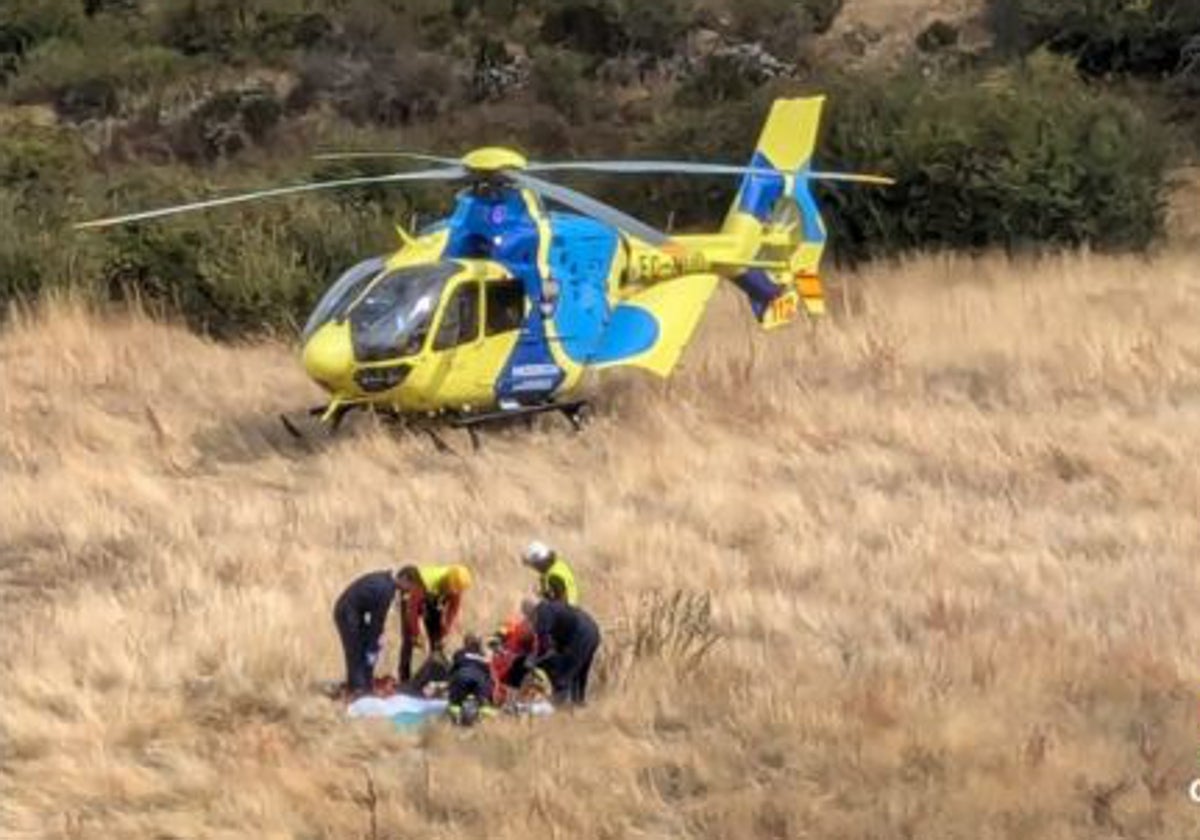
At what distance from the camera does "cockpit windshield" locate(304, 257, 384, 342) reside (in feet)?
45.9

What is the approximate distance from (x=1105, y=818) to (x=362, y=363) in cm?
798

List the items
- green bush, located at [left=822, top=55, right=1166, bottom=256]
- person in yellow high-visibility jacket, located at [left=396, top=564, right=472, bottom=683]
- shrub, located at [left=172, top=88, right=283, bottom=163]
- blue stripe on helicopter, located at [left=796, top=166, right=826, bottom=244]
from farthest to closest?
shrub, located at [left=172, top=88, right=283, bottom=163] → green bush, located at [left=822, top=55, right=1166, bottom=256] → blue stripe on helicopter, located at [left=796, top=166, right=826, bottom=244] → person in yellow high-visibility jacket, located at [left=396, top=564, right=472, bottom=683]

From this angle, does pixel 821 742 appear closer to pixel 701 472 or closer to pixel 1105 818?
pixel 1105 818

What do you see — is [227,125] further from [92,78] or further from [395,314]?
[395,314]

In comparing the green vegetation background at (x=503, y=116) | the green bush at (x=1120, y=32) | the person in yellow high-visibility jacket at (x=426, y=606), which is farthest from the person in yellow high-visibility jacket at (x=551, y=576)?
the green bush at (x=1120, y=32)

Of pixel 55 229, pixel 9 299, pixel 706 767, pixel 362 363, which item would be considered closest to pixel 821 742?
pixel 706 767

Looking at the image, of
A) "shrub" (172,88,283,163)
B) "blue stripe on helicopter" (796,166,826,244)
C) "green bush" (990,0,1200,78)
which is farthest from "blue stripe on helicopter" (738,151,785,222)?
"shrub" (172,88,283,163)

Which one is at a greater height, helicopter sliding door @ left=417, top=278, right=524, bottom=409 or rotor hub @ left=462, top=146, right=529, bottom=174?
rotor hub @ left=462, top=146, right=529, bottom=174

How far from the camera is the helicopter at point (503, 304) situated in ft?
45.8

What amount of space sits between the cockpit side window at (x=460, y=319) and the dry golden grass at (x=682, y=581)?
84 cm

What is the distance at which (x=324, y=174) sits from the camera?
27.7m

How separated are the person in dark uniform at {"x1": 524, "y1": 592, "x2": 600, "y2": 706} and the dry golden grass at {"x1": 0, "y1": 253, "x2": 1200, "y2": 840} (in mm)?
203

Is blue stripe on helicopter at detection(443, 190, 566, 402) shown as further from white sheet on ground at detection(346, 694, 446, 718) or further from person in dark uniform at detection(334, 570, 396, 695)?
white sheet on ground at detection(346, 694, 446, 718)

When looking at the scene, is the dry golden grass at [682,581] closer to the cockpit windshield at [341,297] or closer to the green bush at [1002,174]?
the cockpit windshield at [341,297]
